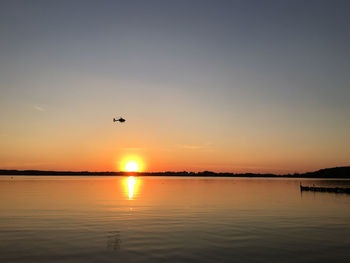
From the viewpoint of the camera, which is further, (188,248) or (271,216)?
(271,216)

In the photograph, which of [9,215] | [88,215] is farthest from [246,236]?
[9,215]

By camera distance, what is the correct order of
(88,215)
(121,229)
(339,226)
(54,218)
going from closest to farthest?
1. (121,229)
2. (339,226)
3. (54,218)
4. (88,215)

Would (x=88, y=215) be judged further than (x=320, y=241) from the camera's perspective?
Yes

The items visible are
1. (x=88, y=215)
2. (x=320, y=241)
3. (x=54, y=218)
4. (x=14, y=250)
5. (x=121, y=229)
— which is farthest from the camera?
(x=88, y=215)

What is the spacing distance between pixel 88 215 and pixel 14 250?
2214 cm

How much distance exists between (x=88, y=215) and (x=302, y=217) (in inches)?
1286

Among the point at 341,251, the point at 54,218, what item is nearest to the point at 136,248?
the point at 341,251

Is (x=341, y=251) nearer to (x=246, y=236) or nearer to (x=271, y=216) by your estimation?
(x=246, y=236)

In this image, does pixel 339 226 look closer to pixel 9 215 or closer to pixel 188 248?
pixel 188 248

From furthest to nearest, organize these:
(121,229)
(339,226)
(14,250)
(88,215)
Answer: (88,215), (339,226), (121,229), (14,250)

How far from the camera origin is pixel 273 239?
31859 millimetres

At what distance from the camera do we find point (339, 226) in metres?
41.2

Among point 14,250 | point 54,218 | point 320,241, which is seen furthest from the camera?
point 54,218

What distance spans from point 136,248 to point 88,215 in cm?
2324
